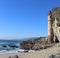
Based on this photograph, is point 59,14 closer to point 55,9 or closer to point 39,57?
point 55,9

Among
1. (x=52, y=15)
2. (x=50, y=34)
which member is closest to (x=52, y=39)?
(x=50, y=34)

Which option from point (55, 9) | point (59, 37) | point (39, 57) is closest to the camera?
point (39, 57)

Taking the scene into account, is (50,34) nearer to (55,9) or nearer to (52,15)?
(52,15)

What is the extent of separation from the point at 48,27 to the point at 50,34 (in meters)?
2.40

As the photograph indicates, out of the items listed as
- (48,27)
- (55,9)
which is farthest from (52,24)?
(55,9)

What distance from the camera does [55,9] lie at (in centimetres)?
5384

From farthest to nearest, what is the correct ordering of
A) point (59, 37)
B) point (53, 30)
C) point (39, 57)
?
point (53, 30), point (59, 37), point (39, 57)

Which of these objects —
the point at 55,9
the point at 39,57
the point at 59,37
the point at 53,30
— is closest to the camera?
the point at 39,57

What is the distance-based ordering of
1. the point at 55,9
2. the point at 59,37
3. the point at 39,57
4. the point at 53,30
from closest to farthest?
the point at 39,57 < the point at 59,37 < the point at 53,30 < the point at 55,9

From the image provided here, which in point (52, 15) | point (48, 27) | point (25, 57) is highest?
point (52, 15)

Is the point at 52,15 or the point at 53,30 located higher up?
the point at 52,15

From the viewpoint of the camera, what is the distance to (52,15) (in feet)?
164

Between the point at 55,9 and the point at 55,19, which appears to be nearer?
the point at 55,19

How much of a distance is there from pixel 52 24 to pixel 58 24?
2477mm
